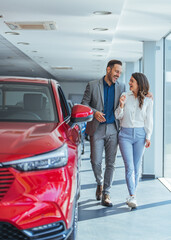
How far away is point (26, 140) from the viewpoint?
2150 mm

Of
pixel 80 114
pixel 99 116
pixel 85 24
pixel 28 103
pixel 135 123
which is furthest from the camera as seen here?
pixel 85 24

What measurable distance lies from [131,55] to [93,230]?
24.8ft

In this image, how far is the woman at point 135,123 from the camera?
164 inches

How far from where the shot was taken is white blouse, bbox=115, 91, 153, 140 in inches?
164

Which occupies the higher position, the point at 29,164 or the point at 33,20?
the point at 33,20

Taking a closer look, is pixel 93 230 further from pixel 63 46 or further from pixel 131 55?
pixel 131 55

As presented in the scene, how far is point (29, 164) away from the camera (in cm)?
200

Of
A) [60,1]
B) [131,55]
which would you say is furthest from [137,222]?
A: [131,55]

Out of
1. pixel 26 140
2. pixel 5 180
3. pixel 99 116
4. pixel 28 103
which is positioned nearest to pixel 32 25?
pixel 99 116

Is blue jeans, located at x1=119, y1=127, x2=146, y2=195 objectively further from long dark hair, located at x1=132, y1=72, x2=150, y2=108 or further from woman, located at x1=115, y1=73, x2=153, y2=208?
long dark hair, located at x1=132, y1=72, x2=150, y2=108

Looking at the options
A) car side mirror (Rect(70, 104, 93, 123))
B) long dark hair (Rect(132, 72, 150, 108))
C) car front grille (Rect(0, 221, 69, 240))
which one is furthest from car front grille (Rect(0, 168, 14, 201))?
long dark hair (Rect(132, 72, 150, 108))

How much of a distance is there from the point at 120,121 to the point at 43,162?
2.37 metres

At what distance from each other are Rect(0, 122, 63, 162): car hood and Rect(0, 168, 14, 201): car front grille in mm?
63

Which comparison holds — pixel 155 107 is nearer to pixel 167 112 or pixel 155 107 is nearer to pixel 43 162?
pixel 167 112
